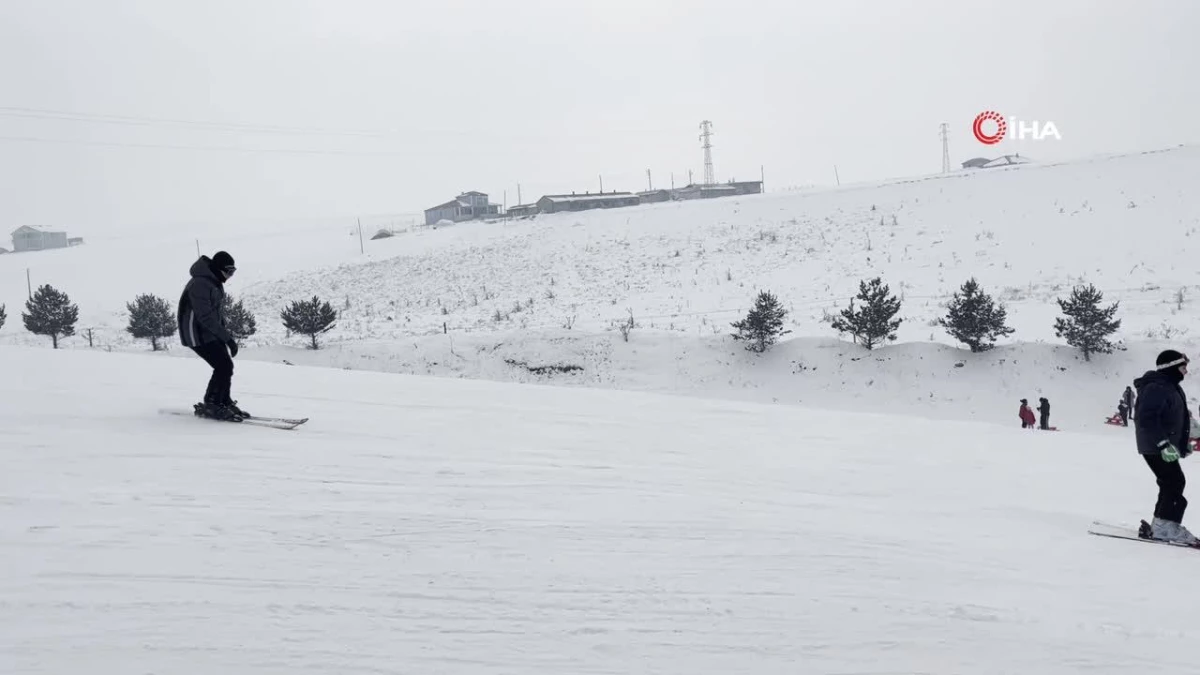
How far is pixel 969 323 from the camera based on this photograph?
24516mm

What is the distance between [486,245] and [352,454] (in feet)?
155


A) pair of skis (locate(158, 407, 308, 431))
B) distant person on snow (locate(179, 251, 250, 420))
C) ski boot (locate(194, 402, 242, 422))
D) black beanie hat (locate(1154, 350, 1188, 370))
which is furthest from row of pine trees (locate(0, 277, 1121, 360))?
distant person on snow (locate(179, 251, 250, 420))

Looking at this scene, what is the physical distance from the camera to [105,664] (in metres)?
4.12

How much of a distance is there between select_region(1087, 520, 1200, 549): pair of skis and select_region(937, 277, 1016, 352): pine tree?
59.1ft

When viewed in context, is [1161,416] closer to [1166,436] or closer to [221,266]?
Result: [1166,436]

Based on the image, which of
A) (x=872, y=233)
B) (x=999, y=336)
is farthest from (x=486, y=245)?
(x=999, y=336)

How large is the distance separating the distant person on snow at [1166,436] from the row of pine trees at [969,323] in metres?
18.0

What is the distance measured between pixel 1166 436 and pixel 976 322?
60.7 feet

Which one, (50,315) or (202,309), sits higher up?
(50,315)

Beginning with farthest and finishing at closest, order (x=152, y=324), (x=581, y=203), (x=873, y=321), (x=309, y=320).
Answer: (x=581, y=203) → (x=152, y=324) → (x=309, y=320) → (x=873, y=321)

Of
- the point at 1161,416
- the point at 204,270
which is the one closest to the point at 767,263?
the point at 1161,416

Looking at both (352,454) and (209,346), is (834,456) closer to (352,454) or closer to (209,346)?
(352,454)

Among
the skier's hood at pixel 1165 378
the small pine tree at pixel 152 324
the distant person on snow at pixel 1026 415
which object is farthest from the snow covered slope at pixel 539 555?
the small pine tree at pixel 152 324

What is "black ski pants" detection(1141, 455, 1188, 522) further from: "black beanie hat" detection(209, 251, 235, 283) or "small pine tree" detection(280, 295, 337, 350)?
"small pine tree" detection(280, 295, 337, 350)
